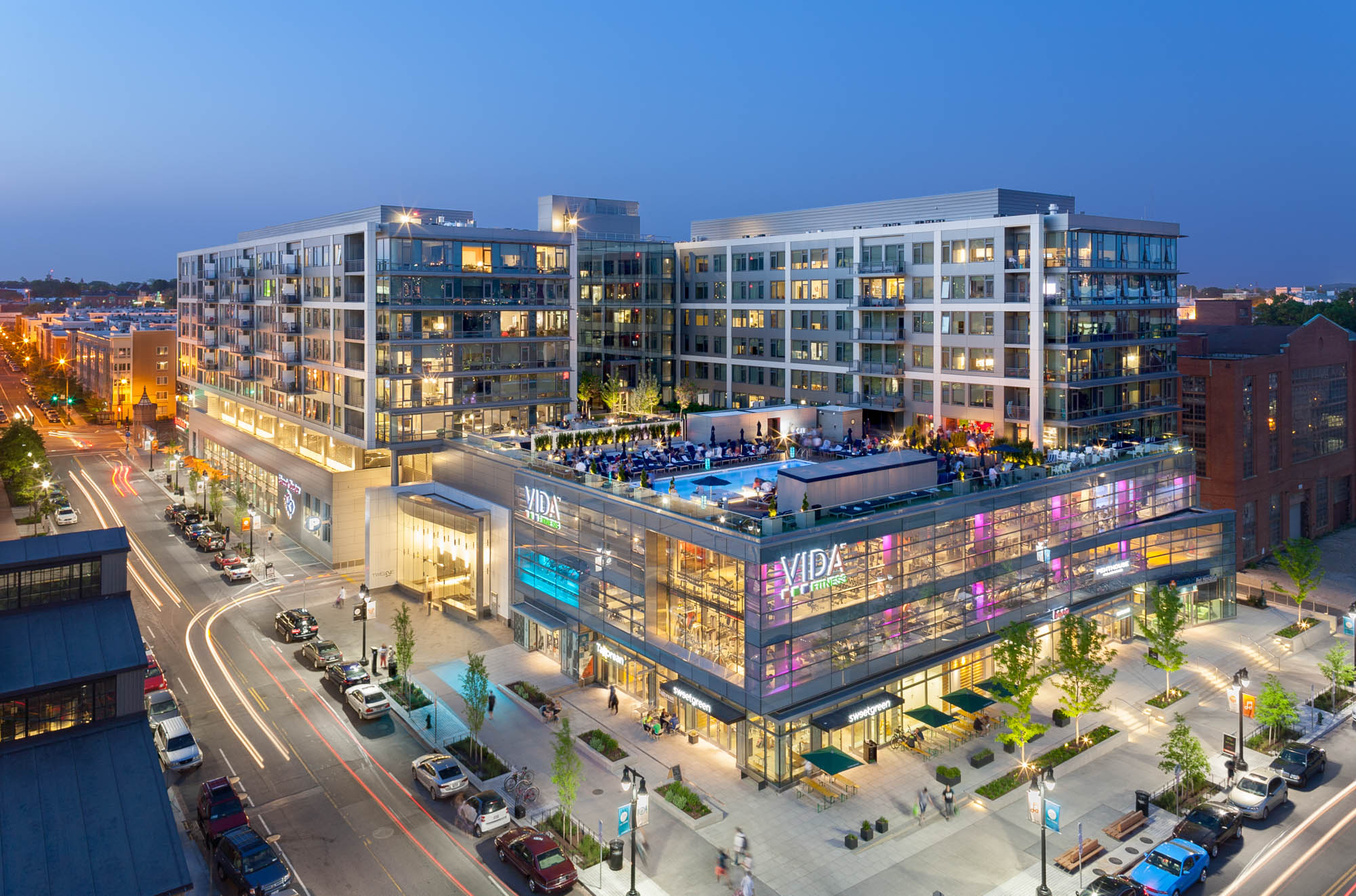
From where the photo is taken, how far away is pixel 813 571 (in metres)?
40.1

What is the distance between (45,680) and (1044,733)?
39388 mm

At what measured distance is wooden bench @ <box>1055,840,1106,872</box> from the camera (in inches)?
1300

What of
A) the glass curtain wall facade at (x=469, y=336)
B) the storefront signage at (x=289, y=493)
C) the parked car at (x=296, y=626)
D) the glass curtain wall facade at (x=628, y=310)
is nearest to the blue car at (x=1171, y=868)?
the parked car at (x=296, y=626)

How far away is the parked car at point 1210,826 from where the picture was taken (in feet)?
112

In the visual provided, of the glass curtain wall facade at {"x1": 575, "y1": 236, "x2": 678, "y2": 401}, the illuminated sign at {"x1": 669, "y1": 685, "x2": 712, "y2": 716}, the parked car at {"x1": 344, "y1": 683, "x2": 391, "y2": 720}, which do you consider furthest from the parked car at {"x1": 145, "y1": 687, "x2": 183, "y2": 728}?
the glass curtain wall facade at {"x1": 575, "y1": 236, "x2": 678, "y2": 401}

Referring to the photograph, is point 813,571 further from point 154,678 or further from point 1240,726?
point 154,678

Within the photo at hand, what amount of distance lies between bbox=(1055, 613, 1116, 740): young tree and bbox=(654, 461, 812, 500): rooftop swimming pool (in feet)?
51.0

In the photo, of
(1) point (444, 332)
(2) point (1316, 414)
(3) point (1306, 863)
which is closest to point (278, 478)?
(1) point (444, 332)

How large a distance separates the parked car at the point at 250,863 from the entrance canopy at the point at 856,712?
2075 cm

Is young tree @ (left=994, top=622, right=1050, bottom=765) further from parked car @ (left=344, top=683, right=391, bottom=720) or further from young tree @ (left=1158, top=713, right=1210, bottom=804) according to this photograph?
parked car @ (left=344, top=683, right=391, bottom=720)

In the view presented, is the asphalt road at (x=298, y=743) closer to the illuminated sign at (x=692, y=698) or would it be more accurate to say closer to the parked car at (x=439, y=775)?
the parked car at (x=439, y=775)

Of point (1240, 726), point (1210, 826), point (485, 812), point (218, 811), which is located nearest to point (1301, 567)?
point (1240, 726)

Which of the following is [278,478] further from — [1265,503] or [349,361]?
[1265,503]

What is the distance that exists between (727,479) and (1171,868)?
95.8 feet
